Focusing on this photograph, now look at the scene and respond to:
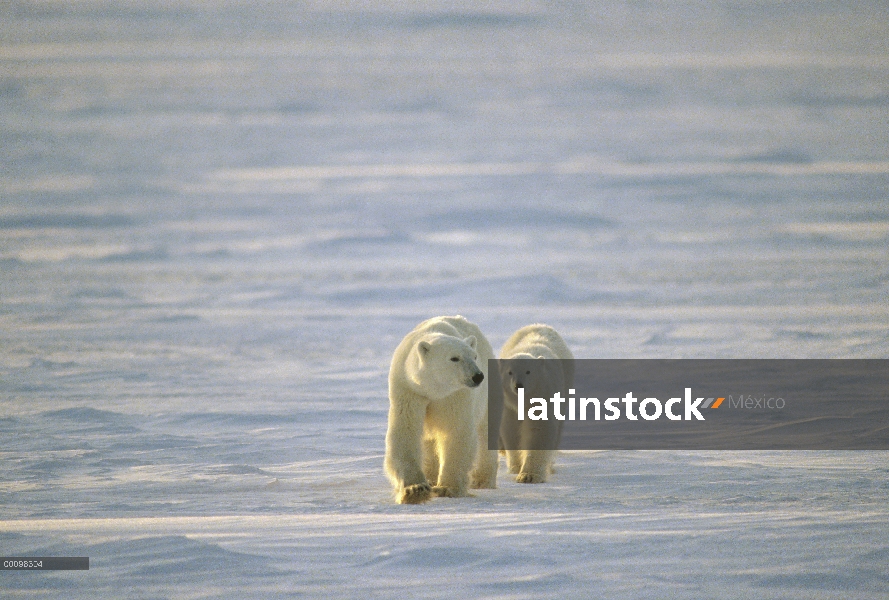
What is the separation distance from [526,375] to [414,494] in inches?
59.4

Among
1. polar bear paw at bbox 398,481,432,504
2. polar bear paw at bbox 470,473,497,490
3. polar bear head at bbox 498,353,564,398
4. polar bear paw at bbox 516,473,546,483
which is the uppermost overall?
polar bear head at bbox 498,353,564,398

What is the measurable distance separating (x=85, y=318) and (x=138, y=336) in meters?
1.99

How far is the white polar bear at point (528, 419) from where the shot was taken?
23.6ft

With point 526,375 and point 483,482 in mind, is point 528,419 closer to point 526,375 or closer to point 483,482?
point 526,375

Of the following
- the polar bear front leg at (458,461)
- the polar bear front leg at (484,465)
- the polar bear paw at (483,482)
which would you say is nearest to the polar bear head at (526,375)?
the polar bear front leg at (484,465)

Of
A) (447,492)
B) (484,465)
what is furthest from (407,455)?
(484,465)

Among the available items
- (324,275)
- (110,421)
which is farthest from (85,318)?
(110,421)

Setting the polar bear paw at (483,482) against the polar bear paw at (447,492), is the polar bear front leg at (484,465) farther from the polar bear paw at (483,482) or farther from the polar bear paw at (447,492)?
the polar bear paw at (447,492)

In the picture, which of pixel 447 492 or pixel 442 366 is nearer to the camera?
pixel 442 366

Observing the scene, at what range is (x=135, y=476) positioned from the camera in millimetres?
7113

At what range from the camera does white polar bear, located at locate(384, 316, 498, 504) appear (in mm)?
6117

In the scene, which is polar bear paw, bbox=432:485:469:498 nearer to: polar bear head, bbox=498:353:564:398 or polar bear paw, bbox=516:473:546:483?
polar bear paw, bbox=516:473:546:483

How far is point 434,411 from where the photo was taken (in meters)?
6.46

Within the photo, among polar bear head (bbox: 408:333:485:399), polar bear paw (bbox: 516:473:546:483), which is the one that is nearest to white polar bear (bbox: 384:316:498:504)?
polar bear head (bbox: 408:333:485:399)
